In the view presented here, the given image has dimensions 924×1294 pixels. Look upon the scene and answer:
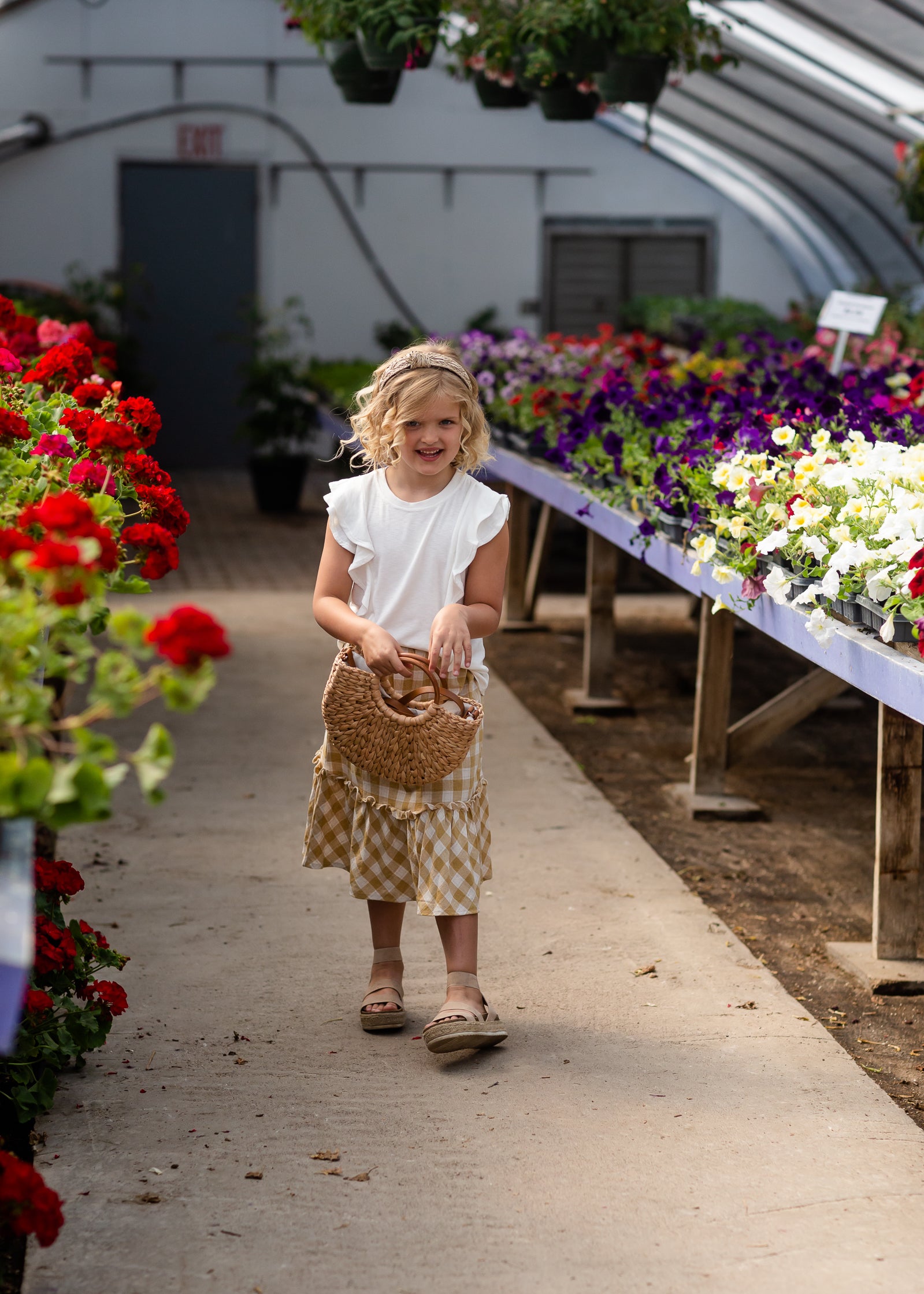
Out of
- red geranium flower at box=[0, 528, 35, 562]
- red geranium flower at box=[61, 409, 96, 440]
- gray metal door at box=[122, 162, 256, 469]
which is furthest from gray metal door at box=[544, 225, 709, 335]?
red geranium flower at box=[0, 528, 35, 562]

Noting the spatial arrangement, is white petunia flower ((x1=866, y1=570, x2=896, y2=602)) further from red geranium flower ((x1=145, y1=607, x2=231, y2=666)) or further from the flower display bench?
red geranium flower ((x1=145, y1=607, x2=231, y2=666))

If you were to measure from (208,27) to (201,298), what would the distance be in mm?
2255

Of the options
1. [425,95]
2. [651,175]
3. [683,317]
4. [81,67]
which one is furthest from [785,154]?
[81,67]

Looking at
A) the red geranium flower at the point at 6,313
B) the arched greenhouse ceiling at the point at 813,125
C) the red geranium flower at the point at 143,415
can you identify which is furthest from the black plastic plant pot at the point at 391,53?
the red geranium flower at the point at 143,415

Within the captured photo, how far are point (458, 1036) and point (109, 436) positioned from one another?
1180mm

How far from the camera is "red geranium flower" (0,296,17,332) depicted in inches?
146

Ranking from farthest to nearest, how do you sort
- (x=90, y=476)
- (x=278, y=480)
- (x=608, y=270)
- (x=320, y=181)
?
(x=608, y=270) → (x=320, y=181) → (x=278, y=480) → (x=90, y=476)

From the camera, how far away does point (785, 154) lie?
37.1ft

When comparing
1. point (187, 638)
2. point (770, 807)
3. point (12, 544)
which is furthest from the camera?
point (770, 807)

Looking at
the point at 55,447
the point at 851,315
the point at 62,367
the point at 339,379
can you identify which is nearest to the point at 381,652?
the point at 55,447

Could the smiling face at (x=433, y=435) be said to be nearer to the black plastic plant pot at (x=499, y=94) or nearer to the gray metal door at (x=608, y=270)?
the black plastic plant pot at (x=499, y=94)

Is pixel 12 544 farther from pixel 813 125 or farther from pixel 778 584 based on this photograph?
pixel 813 125

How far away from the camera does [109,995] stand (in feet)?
8.24

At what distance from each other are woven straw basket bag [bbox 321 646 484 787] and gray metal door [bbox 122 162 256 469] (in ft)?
35.2
